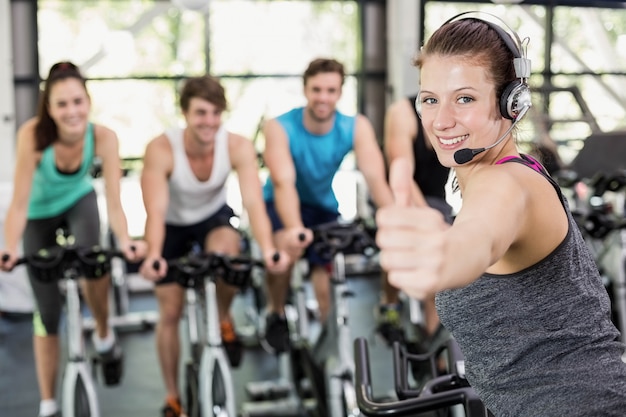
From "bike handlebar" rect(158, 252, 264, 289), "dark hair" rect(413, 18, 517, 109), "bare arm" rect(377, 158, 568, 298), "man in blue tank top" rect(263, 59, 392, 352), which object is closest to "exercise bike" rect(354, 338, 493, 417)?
"bare arm" rect(377, 158, 568, 298)

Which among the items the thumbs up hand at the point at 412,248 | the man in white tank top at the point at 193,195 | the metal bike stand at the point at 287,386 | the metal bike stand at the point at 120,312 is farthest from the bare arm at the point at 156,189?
the thumbs up hand at the point at 412,248

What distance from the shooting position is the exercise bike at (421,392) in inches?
56.6

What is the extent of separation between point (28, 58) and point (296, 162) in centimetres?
330

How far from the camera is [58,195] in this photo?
3.28m

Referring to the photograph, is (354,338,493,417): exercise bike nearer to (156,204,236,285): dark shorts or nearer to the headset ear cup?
the headset ear cup

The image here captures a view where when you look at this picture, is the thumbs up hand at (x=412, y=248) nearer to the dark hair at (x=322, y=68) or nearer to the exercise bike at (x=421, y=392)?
the exercise bike at (x=421, y=392)

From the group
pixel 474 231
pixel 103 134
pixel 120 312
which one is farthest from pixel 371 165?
pixel 474 231

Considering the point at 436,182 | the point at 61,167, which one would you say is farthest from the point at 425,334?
the point at 61,167

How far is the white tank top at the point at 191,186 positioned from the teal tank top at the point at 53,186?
0.35 meters

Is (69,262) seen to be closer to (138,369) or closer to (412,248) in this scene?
(138,369)

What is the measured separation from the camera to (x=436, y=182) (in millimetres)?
3541

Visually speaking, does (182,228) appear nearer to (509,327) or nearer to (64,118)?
(64,118)

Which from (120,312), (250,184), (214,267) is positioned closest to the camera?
(214,267)

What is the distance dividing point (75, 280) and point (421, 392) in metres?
1.67
